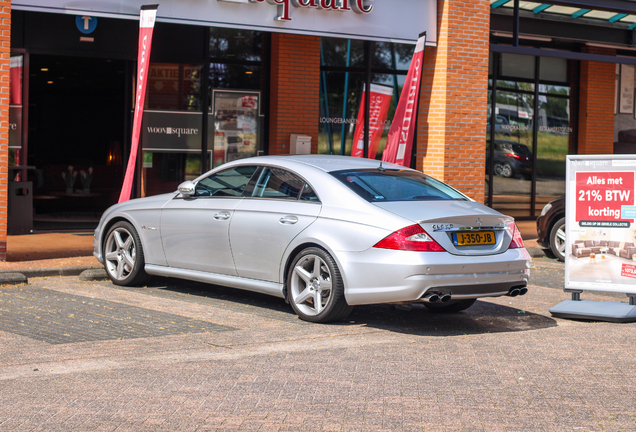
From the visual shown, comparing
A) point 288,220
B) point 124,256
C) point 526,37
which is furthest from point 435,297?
point 526,37

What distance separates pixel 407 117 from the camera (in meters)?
12.9

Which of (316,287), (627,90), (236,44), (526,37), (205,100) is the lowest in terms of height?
(316,287)

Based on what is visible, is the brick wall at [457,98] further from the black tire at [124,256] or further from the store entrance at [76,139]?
the black tire at [124,256]

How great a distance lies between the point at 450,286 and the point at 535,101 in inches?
463

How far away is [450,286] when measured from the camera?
22.3 feet

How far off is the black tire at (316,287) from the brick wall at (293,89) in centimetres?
712

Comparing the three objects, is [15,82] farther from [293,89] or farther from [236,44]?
[293,89]

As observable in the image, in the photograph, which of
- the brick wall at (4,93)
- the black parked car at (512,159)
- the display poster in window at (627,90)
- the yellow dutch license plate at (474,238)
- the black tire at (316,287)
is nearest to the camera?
the yellow dutch license plate at (474,238)

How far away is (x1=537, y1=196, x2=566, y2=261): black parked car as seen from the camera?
40.6ft

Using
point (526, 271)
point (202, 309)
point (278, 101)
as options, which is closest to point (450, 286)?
point (526, 271)

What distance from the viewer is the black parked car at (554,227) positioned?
12.4 metres

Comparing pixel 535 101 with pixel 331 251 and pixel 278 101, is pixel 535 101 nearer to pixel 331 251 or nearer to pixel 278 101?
pixel 278 101

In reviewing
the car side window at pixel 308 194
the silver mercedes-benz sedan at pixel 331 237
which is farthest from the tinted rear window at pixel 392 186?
the car side window at pixel 308 194

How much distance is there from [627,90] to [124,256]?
1401 cm
